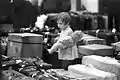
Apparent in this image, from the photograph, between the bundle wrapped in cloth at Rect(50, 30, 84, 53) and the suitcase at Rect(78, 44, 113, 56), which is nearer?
the bundle wrapped in cloth at Rect(50, 30, 84, 53)

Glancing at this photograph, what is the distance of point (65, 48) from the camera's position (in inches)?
A: 108

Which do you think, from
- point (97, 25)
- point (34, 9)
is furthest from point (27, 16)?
point (97, 25)

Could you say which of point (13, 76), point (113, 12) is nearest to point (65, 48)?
point (13, 76)

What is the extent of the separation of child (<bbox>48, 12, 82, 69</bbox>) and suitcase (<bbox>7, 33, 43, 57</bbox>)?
0.82 ft

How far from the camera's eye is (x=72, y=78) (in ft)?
5.48

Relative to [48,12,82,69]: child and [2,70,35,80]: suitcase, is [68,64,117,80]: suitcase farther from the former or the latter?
[48,12,82,69]: child

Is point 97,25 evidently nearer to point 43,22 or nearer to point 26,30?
point 43,22

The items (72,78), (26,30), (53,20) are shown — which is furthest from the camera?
(53,20)

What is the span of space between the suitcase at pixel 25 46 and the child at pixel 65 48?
0.25m

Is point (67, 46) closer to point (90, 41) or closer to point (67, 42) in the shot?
point (67, 42)

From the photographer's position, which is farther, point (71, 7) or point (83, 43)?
point (71, 7)

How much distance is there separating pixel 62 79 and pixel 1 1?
1204 mm

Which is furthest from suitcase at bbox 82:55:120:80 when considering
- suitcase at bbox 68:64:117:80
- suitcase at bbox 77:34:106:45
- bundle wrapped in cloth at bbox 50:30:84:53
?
suitcase at bbox 77:34:106:45

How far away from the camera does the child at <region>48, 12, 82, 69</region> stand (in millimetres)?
2684
